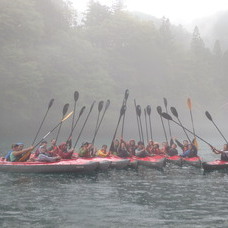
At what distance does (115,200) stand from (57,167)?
15.5 feet

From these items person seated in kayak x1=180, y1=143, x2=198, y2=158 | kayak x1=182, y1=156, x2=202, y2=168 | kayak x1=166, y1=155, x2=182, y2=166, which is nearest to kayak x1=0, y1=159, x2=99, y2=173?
kayak x1=166, y1=155, x2=182, y2=166

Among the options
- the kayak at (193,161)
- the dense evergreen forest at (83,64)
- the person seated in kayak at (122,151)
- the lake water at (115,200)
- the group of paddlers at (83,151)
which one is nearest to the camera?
the lake water at (115,200)

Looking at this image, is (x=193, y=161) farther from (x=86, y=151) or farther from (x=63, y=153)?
(x=63, y=153)

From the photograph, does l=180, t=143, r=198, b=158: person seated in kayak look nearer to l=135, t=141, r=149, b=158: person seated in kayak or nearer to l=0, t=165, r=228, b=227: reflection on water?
l=135, t=141, r=149, b=158: person seated in kayak

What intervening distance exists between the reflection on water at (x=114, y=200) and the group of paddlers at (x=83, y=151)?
116cm

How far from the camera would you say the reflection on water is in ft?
32.3

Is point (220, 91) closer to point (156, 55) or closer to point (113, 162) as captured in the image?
point (156, 55)

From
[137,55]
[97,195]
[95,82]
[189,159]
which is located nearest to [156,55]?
[137,55]

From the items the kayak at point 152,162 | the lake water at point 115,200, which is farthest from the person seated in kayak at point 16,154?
the kayak at point 152,162

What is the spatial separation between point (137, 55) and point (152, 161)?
48.7m

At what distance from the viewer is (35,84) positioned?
40250 millimetres

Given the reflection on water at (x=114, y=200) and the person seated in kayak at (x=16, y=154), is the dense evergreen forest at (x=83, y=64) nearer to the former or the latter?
the person seated in kayak at (x=16, y=154)

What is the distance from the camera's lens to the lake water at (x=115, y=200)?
9852 millimetres

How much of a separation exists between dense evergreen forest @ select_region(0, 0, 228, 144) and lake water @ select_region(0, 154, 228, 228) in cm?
2596
